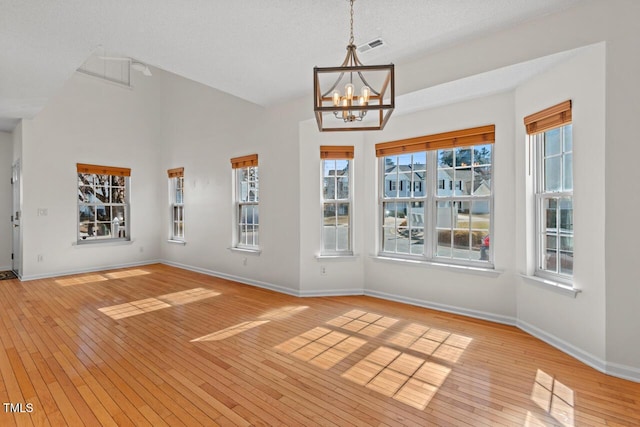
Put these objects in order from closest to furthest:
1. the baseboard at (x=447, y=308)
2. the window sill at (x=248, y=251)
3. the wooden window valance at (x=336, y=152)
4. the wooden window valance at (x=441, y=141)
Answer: the baseboard at (x=447, y=308) → the wooden window valance at (x=441, y=141) → the wooden window valance at (x=336, y=152) → the window sill at (x=248, y=251)

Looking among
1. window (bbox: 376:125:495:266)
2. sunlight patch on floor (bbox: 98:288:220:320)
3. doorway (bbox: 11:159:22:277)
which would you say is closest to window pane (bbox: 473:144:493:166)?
window (bbox: 376:125:495:266)

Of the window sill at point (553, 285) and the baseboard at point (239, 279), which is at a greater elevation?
the window sill at point (553, 285)

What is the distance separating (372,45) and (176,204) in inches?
228

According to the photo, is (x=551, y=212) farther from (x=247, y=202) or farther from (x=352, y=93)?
(x=247, y=202)

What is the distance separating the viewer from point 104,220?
6715mm

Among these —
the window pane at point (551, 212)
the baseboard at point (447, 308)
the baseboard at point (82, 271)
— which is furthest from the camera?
the baseboard at point (82, 271)

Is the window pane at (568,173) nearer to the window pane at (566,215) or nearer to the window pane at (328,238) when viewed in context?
the window pane at (566,215)

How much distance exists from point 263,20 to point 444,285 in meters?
3.55

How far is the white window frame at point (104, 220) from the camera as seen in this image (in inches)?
250

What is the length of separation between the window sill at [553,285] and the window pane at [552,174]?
0.92 metres

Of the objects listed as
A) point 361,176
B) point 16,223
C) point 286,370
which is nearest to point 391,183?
point 361,176

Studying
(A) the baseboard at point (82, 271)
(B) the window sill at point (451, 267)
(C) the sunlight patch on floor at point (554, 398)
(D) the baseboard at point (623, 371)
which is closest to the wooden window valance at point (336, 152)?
(B) the window sill at point (451, 267)

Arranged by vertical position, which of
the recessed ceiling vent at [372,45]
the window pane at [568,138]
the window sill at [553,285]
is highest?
the recessed ceiling vent at [372,45]

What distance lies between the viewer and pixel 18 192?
5.82 meters
